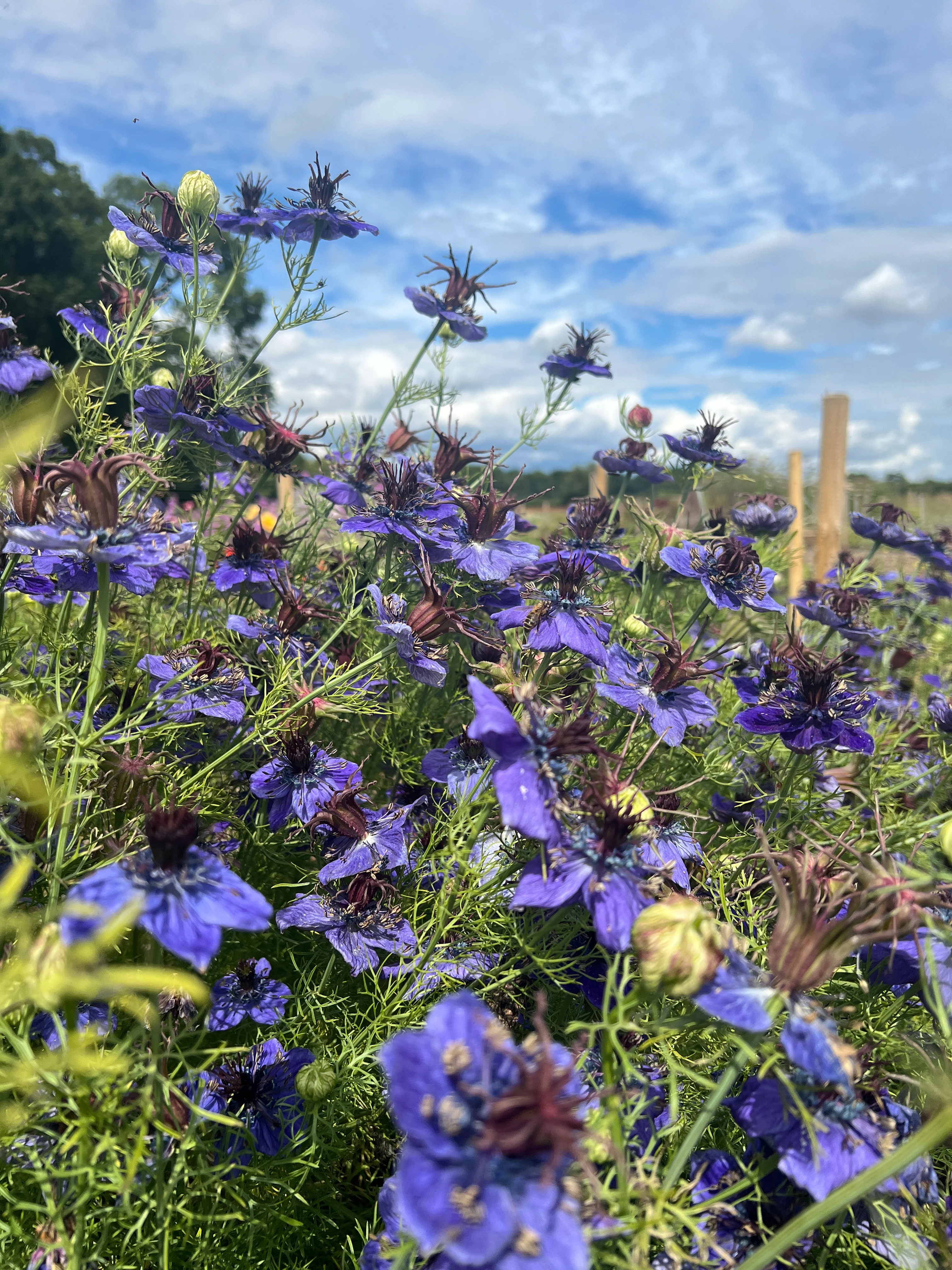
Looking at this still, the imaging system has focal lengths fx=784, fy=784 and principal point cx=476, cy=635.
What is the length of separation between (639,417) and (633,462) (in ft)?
1.14

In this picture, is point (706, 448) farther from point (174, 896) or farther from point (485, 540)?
point (174, 896)

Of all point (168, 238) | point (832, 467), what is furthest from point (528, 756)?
point (832, 467)

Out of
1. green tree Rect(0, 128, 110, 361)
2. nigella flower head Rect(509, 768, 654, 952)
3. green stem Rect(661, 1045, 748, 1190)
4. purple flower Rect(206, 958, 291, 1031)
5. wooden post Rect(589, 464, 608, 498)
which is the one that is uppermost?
green tree Rect(0, 128, 110, 361)

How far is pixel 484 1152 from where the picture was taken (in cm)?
75

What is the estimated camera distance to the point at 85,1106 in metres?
0.98

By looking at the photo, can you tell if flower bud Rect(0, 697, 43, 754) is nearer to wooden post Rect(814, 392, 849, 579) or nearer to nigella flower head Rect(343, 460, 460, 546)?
nigella flower head Rect(343, 460, 460, 546)

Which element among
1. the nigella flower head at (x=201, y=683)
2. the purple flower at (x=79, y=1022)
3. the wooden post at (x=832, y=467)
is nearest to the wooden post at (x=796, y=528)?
the wooden post at (x=832, y=467)

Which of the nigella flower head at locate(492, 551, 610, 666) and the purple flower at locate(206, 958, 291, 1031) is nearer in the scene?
the purple flower at locate(206, 958, 291, 1031)

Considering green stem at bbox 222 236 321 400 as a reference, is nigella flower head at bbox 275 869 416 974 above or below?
below

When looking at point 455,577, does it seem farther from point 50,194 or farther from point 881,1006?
point 50,194

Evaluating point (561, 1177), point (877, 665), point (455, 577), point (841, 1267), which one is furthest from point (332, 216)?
point (877, 665)

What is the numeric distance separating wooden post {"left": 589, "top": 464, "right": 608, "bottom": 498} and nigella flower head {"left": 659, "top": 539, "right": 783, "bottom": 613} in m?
0.36

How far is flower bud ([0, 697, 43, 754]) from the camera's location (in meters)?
1.09

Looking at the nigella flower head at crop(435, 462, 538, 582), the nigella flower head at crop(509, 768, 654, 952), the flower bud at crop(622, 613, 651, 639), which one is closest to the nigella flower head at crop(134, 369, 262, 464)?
the nigella flower head at crop(435, 462, 538, 582)
